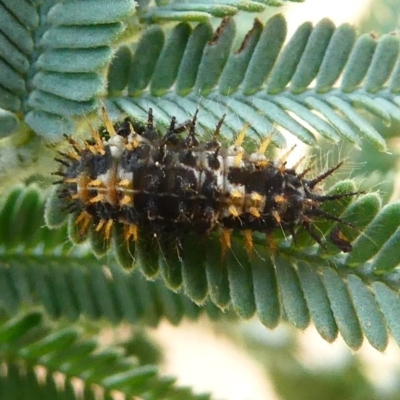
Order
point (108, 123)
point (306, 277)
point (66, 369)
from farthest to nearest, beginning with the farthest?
point (66, 369), point (108, 123), point (306, 277)

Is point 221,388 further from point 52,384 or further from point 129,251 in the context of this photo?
point 129,251

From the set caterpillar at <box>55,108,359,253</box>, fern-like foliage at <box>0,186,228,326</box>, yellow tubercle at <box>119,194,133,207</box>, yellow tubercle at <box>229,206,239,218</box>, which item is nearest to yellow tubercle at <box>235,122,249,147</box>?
caterpillar at <box>55,108,359,253</box>

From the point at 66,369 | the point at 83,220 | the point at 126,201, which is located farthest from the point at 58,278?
the point at 126,201

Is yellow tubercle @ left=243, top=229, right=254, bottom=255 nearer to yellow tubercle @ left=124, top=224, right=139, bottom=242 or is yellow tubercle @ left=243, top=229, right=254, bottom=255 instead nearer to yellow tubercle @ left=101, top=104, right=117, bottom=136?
yellow tubercle @ left=124, top=224, right=139, bottom=242

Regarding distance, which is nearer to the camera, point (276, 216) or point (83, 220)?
point (276, 216)

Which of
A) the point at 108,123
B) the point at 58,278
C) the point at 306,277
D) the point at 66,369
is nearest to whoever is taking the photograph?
the point at 306,277

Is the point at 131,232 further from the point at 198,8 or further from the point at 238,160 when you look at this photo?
the point at 198,8
